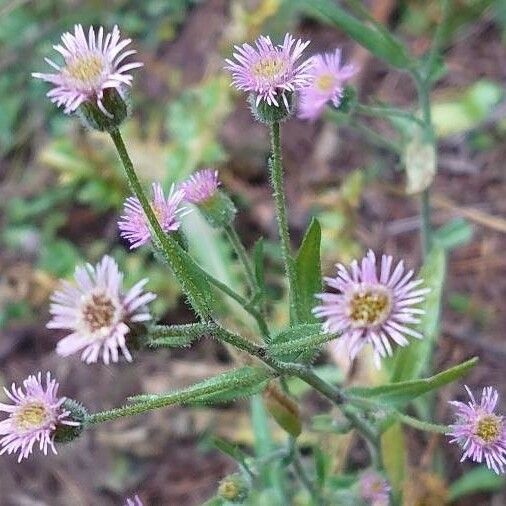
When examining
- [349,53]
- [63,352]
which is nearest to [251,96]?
[63,352]

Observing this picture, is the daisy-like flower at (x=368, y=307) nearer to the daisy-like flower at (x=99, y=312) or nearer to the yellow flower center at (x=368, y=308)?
the yellow flower center at (x=368, y=308)

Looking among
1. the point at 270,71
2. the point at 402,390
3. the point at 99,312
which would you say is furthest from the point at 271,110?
the point at 402,390

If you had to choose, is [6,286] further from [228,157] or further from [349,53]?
[349,53]

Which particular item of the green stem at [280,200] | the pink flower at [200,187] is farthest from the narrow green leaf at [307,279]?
the pink flower at [200,187]

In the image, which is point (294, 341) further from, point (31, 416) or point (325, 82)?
point (325, 82)

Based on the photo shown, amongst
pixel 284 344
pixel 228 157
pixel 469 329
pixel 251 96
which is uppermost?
pixel 228 157

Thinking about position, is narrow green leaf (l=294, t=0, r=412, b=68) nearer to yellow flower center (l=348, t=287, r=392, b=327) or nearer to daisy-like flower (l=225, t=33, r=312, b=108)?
daisy-like flower (l=225, t=33, r=312, b=108)
